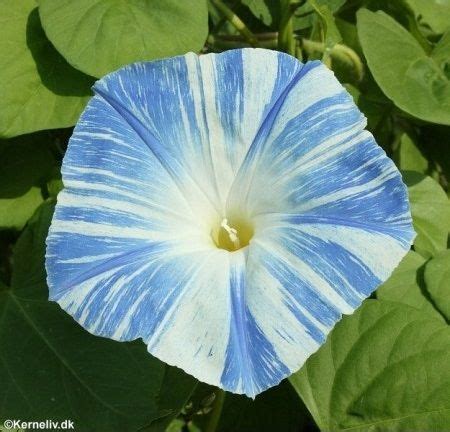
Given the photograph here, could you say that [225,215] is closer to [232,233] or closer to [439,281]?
[232,233]

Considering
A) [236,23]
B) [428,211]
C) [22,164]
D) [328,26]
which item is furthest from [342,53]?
[22,164]

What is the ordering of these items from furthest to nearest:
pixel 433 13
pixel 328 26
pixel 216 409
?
pixel 433 13, pixel 328 26, pixel 216 409

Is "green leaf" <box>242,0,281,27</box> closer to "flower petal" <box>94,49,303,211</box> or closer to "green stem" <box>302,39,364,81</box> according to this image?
"green stem" <box>302,39,364,81</box>

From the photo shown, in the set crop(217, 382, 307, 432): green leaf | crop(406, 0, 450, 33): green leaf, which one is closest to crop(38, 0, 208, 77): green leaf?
crop(406, 0, 450, 33): green leaf

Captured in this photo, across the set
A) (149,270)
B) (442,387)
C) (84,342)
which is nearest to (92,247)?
(149,270)

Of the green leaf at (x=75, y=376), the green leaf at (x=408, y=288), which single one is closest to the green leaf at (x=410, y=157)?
the green leaf at (x=408, y=288)
